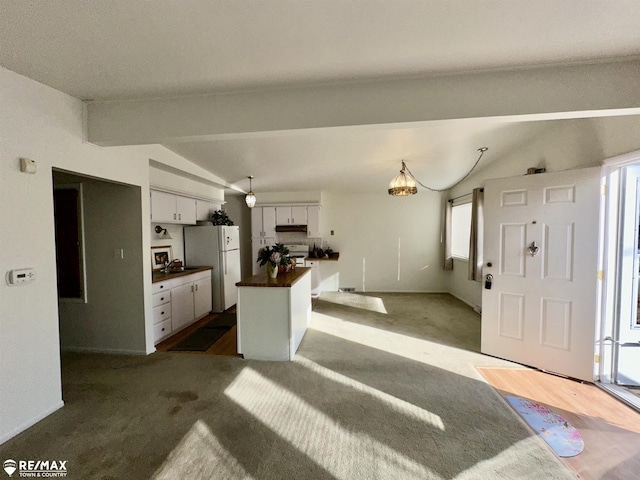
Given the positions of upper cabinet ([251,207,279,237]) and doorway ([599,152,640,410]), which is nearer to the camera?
doorway ([599,152,640,410])

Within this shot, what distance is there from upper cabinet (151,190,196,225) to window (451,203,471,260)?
5360 mm

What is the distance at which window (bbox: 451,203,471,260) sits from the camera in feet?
18.4

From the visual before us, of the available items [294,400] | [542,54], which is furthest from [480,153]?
[294,400]

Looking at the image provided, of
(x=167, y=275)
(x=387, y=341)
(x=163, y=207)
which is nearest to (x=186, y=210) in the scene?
(x=163, y=207)

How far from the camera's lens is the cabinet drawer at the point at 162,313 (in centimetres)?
337

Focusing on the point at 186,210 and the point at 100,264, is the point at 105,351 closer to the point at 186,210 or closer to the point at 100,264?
the point at 100,264

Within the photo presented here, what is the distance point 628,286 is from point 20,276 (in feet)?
16.7

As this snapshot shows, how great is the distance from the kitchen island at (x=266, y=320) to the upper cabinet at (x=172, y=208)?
1.75 m

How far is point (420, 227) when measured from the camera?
6320 millimetres

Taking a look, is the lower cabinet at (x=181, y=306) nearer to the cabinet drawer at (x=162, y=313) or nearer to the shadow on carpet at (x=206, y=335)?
the cabinet drawer at (x=162, y=313)

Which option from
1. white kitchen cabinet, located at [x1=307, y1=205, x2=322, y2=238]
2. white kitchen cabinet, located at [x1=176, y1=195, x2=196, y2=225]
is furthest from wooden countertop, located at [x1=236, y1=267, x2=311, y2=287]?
white kitchen cabinet, located at [x1=307, y1=205, x2=322, y2=238]

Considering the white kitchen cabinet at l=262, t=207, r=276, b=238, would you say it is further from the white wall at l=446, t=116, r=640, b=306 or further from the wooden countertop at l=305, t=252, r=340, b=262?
the white wall at l=446, t=116, r=640, b=306

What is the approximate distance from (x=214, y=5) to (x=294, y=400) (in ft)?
8.99

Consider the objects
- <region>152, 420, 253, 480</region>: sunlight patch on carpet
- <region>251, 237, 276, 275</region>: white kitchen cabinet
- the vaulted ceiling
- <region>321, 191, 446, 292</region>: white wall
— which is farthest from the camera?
<region>321, 191, 446, 292</region>: white wall
